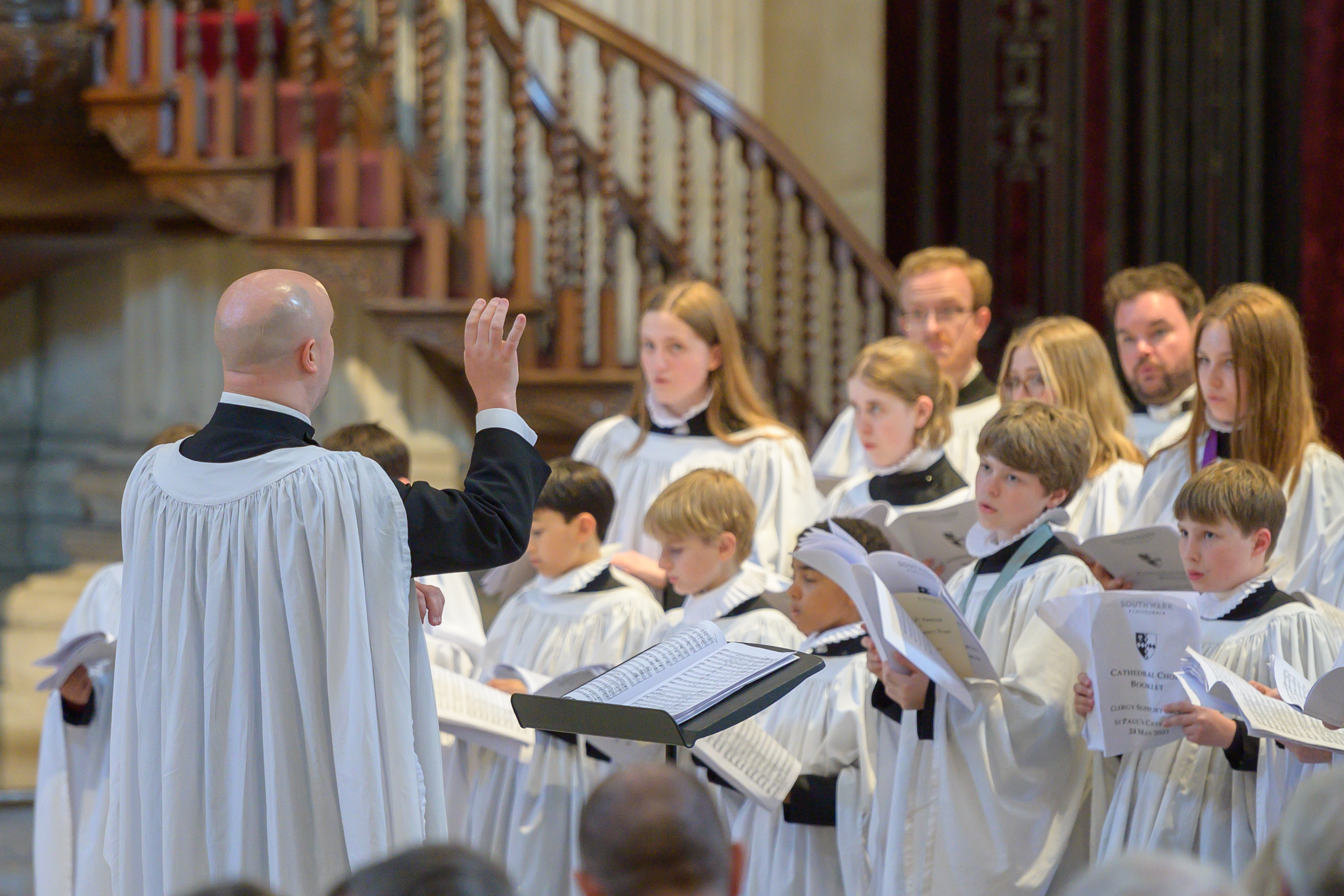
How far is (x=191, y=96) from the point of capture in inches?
225

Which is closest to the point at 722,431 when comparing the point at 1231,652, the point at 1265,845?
the point at 1231,652

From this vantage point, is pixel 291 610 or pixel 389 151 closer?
pixel 291 610

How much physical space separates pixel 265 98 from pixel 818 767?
3560mm

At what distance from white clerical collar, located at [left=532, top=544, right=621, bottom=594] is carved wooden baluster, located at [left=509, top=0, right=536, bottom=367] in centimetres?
198

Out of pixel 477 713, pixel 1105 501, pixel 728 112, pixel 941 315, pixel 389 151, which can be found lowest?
pixel 477 713

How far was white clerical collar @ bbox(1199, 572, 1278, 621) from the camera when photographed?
119 inches

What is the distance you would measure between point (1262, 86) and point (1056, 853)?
4.44m

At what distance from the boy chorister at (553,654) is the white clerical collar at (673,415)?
678 millimetres

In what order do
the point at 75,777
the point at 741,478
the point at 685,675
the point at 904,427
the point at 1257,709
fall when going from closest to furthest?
the point at 685,675
the point at 1257,709
the point at 75,777
the point at 904,427
the point at 741,478

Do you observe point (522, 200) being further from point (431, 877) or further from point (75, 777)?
point (431, 877)

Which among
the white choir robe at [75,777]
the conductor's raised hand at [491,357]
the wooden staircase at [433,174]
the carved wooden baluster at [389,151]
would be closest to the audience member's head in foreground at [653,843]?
the conductor's raised hand at [491,357]

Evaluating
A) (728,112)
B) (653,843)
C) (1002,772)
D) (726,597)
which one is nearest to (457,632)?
(726,597)

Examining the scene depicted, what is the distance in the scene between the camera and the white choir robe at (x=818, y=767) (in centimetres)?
332

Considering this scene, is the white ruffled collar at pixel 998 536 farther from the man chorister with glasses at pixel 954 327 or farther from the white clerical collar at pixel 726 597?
the man chorister with glasses at pixel 954 327
